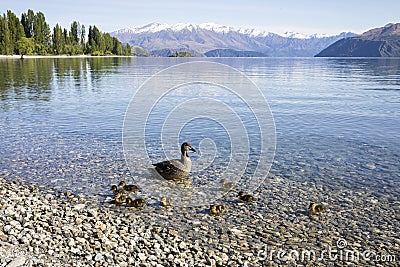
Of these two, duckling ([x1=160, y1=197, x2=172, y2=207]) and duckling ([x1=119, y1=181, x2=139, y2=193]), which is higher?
duckling ([x1=119, y1=181, x2=139, y2=193])

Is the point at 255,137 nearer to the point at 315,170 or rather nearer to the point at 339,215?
the point at 315,170

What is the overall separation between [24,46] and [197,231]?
6987 inches

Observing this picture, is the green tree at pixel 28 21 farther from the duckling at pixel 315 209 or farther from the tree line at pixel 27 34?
the duckling at pixel 315 209

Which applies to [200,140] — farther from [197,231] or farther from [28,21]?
[28,21]

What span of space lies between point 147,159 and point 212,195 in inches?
237

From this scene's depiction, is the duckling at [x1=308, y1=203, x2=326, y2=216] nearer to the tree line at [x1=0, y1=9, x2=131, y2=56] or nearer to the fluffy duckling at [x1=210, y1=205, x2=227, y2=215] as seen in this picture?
the fluffy duckling at [x1=210, y1=205, x2=227, y2=215]

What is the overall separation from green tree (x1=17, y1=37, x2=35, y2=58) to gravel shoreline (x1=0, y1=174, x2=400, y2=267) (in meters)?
171

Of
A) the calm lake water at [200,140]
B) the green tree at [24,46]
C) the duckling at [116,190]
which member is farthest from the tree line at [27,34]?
the duckling at [116,190]

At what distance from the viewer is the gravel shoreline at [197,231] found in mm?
10547

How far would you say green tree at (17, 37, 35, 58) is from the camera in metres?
167

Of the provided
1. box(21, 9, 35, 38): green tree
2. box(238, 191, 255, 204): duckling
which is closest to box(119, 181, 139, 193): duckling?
box(238, 191, 255, 204): duckling

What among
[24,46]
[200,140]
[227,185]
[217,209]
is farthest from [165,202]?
[24,46]

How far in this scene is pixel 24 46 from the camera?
167375mm

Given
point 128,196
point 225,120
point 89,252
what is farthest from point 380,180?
point 225,120
